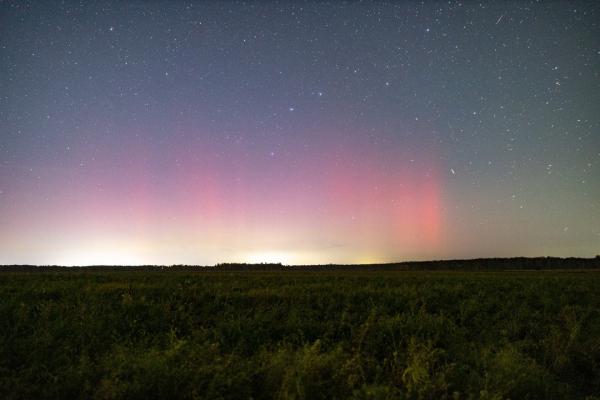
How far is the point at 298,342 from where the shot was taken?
1193 centimetres

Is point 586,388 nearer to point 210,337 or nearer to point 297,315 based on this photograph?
point 297,315

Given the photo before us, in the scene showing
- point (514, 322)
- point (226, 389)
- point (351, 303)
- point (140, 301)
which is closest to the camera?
point (226, 389)

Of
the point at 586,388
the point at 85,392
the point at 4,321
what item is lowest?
the point at 586,388

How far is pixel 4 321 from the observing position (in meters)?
12.4

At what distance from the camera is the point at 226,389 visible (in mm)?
8125

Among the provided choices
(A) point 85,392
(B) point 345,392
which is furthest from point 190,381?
(B) point 345,392

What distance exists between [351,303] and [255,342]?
4.85 metres

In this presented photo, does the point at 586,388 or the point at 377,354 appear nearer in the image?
the point at 586,388

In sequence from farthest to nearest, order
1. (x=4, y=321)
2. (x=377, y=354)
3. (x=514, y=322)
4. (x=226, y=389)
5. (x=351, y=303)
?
(x=351, y=303)
(x=514, y=322)
(x=4, y=321)
(x=377, y=354)
(x=226, y=389)

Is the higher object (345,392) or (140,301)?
(140,301)

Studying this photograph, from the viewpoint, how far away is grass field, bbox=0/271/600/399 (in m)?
8.38

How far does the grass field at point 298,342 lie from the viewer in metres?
8.38

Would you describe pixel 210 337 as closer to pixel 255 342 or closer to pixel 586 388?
pixel 255 342

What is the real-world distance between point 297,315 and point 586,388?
7.22 meters
